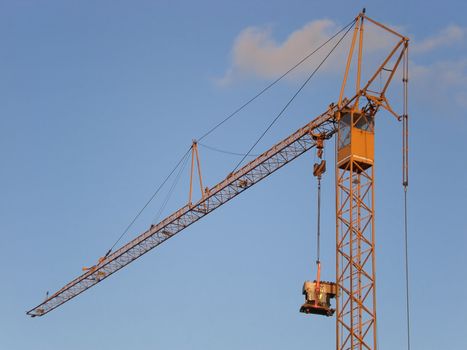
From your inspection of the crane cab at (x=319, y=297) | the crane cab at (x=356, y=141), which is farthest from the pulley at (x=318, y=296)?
the crane cab at (x=356, y=141)

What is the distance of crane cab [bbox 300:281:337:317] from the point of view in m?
80.4

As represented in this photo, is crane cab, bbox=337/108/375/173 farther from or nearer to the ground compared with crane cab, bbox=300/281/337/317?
farther from the ground

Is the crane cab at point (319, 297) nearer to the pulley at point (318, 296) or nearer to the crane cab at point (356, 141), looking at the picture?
the pulley at point (318, 296)

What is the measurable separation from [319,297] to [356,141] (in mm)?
12433

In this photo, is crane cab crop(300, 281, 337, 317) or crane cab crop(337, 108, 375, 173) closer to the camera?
crane cab crop(300, 281, 337, 317)

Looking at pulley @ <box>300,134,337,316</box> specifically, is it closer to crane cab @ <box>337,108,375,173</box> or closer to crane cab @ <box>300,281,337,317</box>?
crane cab @ <box>300,281,337,317</box>

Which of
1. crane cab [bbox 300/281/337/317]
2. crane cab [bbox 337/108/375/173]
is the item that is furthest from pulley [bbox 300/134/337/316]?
crane cab [bbox 337/108/375/173]

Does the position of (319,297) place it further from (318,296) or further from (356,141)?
(356,141)

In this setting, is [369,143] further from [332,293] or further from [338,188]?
[332,293]

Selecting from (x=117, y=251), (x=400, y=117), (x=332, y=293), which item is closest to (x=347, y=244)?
(x=332, y=293)

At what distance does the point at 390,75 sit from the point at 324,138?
878cm

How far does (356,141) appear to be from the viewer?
8275 cm

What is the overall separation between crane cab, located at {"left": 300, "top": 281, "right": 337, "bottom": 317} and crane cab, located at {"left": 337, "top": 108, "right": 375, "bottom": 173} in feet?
30.8

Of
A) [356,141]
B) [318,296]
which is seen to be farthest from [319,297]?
[356,141]
